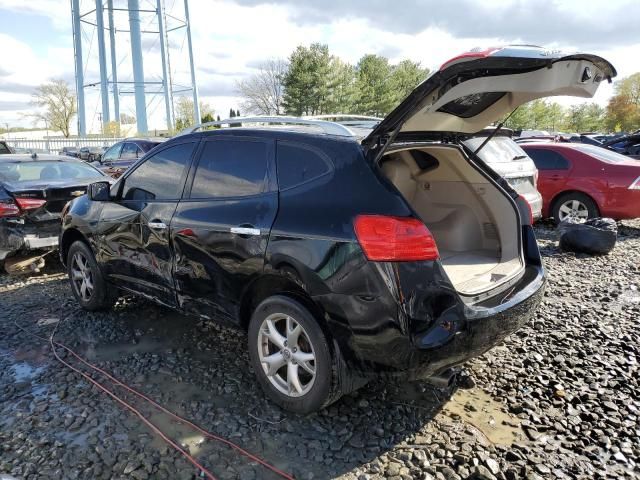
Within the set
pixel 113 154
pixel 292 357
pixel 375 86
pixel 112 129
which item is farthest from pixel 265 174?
pixel 375 86

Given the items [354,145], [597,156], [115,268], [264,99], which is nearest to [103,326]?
[115,268]

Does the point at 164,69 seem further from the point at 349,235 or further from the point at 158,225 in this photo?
the point at 349,235

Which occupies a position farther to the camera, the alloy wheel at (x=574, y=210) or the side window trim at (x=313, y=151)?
the alloy wheel at (x=574, y=210)

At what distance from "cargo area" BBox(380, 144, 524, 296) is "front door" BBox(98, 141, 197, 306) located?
5.30ft

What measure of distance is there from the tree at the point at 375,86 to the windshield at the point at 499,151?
39.9m

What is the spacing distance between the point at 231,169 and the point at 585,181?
6840mm

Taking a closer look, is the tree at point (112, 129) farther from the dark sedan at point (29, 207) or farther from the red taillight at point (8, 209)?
the red taillight at point (8, 209)

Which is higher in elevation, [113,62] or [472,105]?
[113,62]

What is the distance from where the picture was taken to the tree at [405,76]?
49.3 metres

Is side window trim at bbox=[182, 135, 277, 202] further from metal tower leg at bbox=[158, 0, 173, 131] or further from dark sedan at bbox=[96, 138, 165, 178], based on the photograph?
metal tower leg at bbox=[158, 0, 173, 131]

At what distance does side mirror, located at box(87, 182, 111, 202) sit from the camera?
436 centimetres

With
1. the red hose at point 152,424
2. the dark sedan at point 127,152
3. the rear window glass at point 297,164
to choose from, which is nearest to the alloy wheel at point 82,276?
the red hose at point 152,424

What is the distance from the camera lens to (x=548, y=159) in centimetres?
855

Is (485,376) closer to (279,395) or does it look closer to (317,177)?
(279,395)
